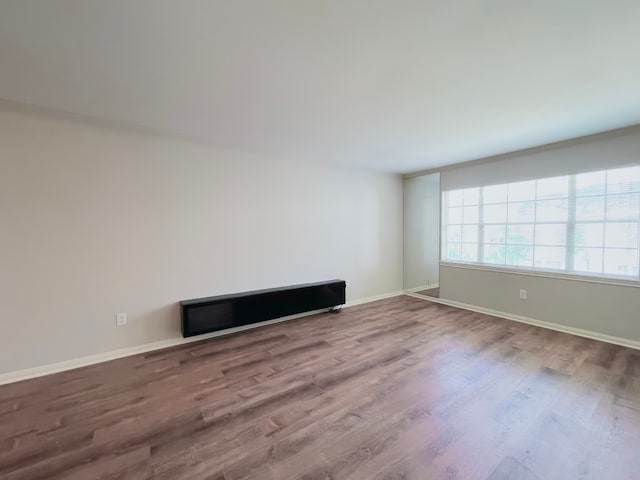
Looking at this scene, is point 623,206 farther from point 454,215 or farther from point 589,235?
point 454,215

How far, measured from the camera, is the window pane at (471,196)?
456 centimetres

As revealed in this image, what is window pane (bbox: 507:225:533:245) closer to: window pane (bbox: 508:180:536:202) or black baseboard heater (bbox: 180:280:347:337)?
window pane (bbox: 508:180:536:202)

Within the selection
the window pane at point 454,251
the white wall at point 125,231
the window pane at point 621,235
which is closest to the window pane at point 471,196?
the window pane at point 454,251

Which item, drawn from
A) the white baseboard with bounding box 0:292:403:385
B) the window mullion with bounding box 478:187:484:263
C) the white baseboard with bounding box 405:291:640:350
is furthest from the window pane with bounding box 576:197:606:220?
the white baseboard with bounding box 0:292:403:385

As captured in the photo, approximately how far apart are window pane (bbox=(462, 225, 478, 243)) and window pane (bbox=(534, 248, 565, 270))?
88 centimetres

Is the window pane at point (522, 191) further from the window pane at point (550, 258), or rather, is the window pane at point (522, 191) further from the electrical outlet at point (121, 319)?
the electrical outlet at point (121, 319)

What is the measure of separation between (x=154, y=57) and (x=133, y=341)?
281cm

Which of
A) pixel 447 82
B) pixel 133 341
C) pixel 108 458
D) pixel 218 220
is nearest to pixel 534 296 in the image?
pixel 447 82

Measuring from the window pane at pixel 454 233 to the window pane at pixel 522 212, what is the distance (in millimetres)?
830

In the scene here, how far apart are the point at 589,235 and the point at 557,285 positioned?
0.74 meters

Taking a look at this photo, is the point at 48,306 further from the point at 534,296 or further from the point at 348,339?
the point at 534,296

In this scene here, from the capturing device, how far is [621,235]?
3.20 m

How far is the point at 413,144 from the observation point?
3.62 metres

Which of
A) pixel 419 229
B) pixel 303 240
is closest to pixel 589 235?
pixel 419 229
